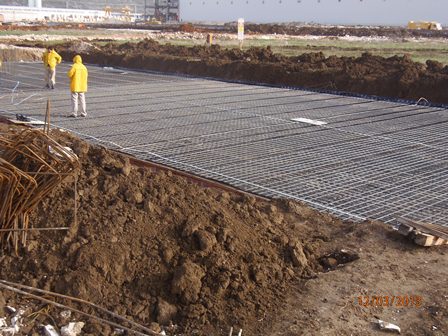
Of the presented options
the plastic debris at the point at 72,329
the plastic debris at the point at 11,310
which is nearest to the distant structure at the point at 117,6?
the plastic debris at the point at 11,310

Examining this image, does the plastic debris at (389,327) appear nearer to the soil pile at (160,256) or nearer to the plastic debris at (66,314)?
the soil pile at (160,256)

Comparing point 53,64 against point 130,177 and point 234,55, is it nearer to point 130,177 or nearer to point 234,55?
point 234,55

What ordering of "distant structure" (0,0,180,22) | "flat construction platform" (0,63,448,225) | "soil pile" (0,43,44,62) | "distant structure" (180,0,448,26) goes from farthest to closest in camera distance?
1. "distant structure" (0,0,180,22)
2. "distant structure" (180,0,448,26)
3. "soil pile" (0,43,44,62)
4. "flat construction platform" (0,63,448,225)

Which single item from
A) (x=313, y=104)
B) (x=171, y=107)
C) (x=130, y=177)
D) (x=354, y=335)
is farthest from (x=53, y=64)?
(x=354, y=335)

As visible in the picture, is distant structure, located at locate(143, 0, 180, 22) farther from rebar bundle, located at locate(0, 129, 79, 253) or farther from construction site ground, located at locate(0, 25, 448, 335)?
rebar bundle, located at locate(0, 129, 79, 253)

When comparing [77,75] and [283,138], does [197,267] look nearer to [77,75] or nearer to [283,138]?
[283,138]

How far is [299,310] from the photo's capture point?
3.46 m

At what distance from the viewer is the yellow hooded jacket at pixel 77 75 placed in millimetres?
8969

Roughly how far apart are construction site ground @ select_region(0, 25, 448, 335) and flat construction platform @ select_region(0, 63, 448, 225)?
3 centimetres

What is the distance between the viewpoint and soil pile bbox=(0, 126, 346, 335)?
3.33m
